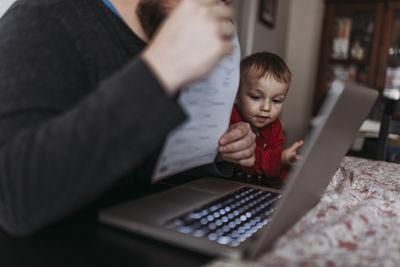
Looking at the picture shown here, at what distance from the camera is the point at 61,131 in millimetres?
393

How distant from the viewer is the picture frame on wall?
2947mm

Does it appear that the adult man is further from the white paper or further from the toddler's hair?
the toddler's hair

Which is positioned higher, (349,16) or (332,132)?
(349,16)

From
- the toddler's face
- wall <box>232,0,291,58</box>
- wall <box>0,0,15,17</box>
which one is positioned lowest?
the toddler's face

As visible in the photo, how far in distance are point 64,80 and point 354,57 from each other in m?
3.57

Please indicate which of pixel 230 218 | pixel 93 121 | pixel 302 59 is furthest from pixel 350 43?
pixel 93 121

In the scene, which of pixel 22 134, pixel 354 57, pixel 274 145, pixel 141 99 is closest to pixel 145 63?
pixel 141 99

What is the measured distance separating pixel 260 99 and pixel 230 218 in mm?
808

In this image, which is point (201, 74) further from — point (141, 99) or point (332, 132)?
point (332, 132)

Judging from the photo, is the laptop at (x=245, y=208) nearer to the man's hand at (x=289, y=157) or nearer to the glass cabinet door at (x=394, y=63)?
the man's hand at (x=289, y=157)

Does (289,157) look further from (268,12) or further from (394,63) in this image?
(394,63)

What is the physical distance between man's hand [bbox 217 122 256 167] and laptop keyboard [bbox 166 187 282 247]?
0.38 ft

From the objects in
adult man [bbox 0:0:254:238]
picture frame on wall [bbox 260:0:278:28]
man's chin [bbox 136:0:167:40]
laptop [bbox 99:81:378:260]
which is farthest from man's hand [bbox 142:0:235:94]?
picture frame on wall [bbox 260:0:278:28]

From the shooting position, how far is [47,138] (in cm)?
40
